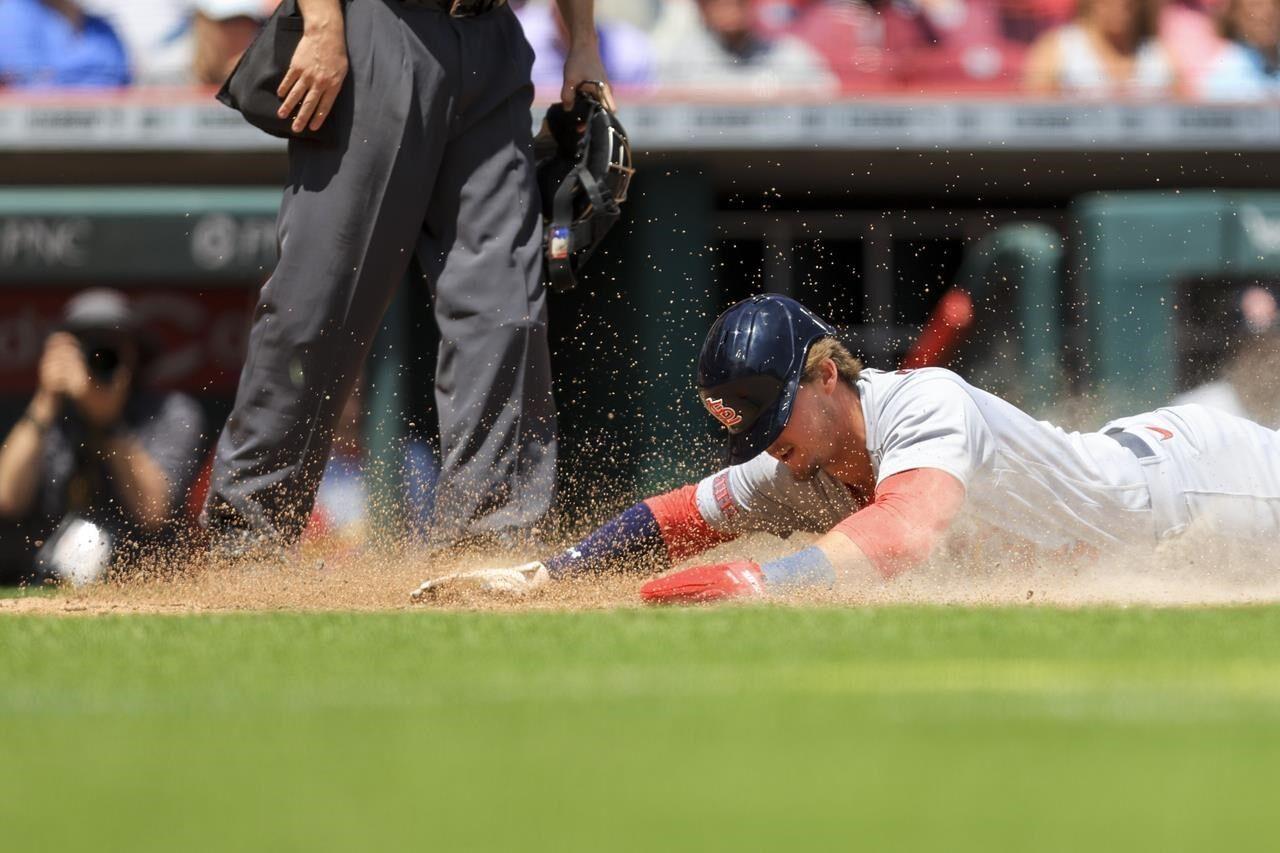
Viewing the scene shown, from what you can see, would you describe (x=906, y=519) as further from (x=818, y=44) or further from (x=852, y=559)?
(x=818, y=44)

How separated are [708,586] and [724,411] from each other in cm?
53

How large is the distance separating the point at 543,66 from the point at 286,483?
5549 millimetres

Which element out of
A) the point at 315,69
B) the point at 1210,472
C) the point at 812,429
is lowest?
the point at 1210,472

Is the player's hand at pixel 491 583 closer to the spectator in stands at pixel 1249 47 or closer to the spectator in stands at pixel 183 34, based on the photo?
the spectator in stands at pixel 183 34

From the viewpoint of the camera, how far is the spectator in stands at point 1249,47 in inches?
391

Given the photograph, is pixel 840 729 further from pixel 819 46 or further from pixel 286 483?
pixel 819 46

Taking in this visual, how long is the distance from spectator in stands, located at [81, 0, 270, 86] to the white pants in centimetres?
598

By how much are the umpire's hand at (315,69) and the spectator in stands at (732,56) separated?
17.2ft

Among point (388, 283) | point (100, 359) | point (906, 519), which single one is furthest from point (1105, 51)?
point (906, 519)

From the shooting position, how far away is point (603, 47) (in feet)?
31.6

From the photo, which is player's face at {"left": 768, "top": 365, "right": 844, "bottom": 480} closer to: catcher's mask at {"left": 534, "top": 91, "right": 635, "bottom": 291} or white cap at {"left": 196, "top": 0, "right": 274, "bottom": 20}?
catcher's mask at {"left": 534, "top": 91, "right": 635, "bottom": 291}

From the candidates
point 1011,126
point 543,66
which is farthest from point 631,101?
point 1011,126

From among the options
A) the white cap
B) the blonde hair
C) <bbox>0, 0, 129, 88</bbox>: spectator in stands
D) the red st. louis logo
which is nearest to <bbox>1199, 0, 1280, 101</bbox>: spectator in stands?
the white cap

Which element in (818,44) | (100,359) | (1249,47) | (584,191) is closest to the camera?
(584,191)
